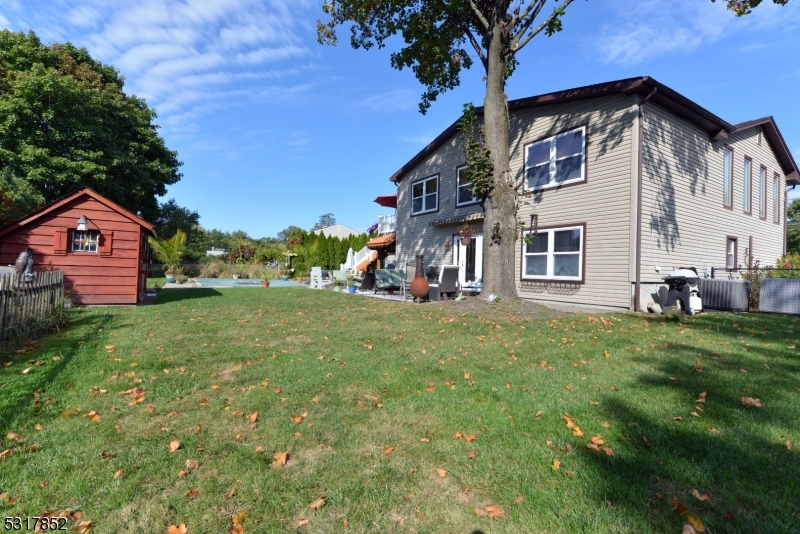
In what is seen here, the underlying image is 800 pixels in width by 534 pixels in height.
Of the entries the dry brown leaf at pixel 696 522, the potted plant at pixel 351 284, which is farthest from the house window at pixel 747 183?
the dry brown leaf at pixel 696 522

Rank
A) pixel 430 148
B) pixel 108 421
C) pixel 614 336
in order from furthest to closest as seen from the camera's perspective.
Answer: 1. pixel 430 148
2. pixel 614 336
3. pixel 108 421

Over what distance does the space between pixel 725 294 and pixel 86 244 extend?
711 inches

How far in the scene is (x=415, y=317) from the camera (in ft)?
28.7

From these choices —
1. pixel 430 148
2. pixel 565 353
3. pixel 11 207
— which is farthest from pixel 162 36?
pixel 565 353

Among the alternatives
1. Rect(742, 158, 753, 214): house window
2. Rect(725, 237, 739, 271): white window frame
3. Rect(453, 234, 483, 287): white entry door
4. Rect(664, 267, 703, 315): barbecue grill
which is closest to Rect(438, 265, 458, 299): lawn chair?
Rect(453, 234, 483, 287): white entry door

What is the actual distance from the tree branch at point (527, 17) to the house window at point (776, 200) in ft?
46.1

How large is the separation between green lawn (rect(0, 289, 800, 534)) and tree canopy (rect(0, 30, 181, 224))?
18129 mm

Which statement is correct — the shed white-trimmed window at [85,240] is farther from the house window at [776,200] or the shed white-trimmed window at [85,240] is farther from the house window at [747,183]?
the house window at [776,200]

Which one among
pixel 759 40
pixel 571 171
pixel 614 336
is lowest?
pixel 614 336

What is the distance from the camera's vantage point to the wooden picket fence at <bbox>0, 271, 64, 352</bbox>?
5512 millimetres

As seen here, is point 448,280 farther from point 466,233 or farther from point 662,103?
point 662,103

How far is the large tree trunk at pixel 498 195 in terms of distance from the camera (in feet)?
33.2

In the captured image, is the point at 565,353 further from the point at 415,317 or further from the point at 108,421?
the point at 108,421

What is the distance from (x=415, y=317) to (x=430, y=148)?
36.7 feet
